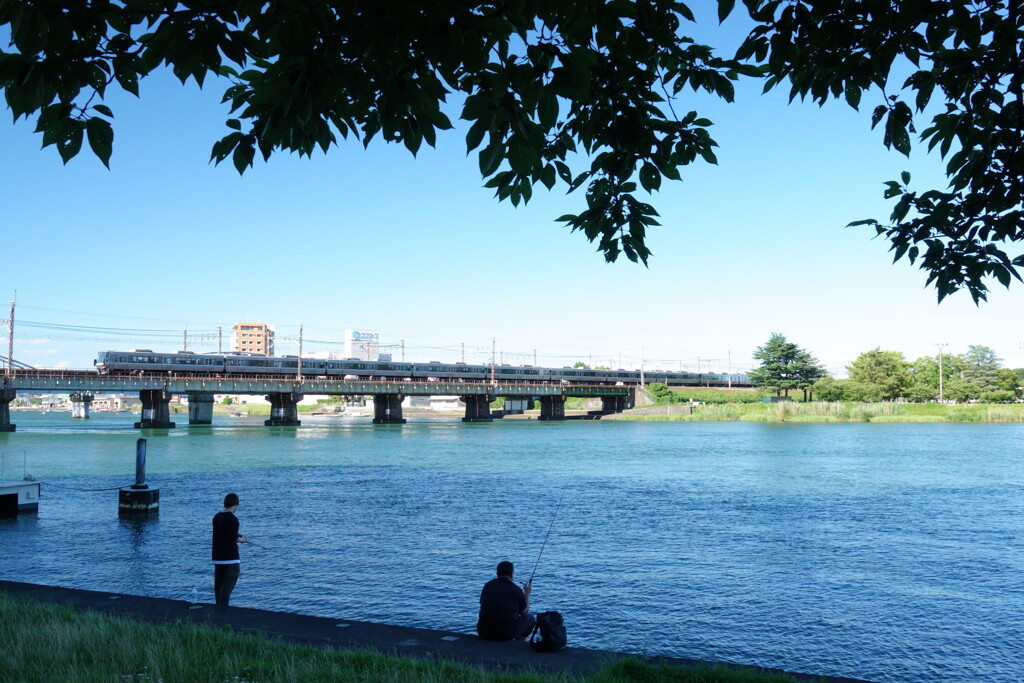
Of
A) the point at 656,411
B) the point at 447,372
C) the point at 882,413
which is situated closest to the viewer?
the point at 882,413

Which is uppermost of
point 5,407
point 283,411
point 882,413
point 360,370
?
point 360,370

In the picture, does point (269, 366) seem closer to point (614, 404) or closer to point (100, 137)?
point (614, 404)

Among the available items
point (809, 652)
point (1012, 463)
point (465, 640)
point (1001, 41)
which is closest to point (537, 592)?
point (809, 652)

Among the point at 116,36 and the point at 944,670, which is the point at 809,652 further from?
the point at 116,36

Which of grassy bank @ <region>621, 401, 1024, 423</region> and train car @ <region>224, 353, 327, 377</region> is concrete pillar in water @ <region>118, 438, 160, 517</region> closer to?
train car @ <region>224, 353, 327, 377</region>

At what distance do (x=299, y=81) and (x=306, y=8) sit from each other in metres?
0.52

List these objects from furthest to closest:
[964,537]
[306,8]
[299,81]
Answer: [964,537]
[306,8]
[299,81]

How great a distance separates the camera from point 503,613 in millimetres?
10375

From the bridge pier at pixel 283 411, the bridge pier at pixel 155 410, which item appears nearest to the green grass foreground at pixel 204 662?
the bridge pier at pixel 155 410

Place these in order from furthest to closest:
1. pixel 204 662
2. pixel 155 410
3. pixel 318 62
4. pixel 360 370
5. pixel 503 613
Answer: pixel 360 370, pixel 155 410, pixel 503 613, pixel 204 662, pixel 318 62

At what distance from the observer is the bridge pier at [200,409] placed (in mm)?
108562

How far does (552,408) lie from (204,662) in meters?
137

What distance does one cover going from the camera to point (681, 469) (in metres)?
44.9

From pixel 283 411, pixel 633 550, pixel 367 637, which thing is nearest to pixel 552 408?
pixel 283 411
